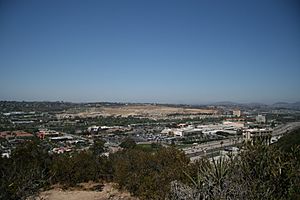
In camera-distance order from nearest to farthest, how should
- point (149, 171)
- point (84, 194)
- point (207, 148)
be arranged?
1. point (84, 194)
2. point (149, 171)
3. point (207, 148)

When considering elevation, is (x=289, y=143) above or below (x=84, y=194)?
above

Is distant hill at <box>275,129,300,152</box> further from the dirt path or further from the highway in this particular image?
the dirt path

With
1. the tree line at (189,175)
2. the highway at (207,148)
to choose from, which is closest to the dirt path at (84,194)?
the tree line at (189,175)

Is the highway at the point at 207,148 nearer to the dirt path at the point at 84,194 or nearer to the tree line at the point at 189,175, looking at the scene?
the tree line at the point at 189,175

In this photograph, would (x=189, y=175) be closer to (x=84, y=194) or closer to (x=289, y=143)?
(x=84, y=194)

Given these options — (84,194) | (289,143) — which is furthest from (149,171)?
(289,143)

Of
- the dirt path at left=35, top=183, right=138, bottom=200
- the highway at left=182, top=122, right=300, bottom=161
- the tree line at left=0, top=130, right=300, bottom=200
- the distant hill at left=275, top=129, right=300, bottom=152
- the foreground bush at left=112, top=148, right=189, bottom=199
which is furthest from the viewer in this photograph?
the highway at left=182, top=122, right=300, bottom=161

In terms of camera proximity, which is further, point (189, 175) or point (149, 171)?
point (149, 171)

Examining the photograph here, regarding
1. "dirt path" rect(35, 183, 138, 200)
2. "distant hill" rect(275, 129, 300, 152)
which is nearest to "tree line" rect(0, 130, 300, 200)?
"dirt path" rect(35, 183, 138, 200)

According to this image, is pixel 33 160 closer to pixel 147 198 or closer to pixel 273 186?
pixel 147 198

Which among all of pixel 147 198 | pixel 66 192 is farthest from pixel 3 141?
pixel 147 198

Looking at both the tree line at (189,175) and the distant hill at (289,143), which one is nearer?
the tree line at (189,175)

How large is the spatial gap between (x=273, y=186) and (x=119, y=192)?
22.8ft

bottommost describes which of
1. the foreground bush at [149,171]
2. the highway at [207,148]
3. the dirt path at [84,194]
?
the highway at [207,148]
